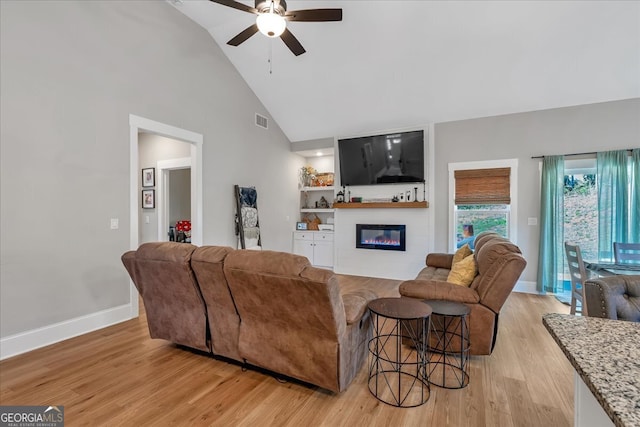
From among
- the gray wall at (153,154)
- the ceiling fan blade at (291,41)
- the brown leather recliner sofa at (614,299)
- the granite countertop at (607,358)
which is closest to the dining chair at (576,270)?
the brown leather recliner sofa at (614,299)

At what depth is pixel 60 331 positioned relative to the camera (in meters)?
3.01

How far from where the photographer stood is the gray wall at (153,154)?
5375 millimetres

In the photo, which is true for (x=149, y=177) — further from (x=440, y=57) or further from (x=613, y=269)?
(x=613, y=269)

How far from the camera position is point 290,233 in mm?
6723

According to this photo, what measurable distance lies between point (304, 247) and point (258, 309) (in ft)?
15.2

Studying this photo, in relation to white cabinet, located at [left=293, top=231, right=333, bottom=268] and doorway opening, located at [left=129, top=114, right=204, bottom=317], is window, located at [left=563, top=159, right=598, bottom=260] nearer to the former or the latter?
white cabinet, located at [left=293, top=231, right=333, bottom=268]

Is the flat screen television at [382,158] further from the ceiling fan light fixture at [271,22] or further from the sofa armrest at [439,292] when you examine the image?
the ceiling fan light fixture at [271,22]

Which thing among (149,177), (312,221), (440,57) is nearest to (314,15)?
(440,57)

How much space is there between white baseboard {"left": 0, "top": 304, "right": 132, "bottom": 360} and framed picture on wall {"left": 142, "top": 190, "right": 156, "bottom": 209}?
2.61 metres

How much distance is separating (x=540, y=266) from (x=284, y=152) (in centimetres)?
513

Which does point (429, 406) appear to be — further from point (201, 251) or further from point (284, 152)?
point (284, 152)

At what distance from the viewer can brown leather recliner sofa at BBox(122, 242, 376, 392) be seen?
1.88 meters

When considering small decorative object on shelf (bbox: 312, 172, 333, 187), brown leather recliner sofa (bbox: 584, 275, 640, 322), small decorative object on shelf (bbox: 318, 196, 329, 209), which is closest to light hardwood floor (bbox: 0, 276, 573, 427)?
brown leather recliner sofa (bbox: 584, 275, 640, 322)

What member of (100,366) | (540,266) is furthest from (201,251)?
(540,266)
